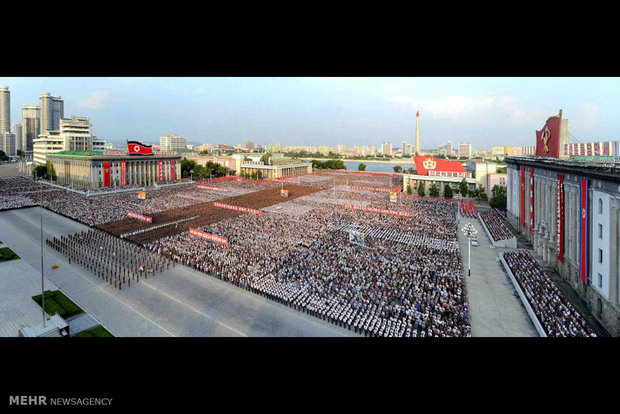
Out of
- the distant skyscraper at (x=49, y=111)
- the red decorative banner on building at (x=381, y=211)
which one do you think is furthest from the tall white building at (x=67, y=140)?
the red decorative banner on building at (x=381, y=211)

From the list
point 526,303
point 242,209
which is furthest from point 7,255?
point 526,303

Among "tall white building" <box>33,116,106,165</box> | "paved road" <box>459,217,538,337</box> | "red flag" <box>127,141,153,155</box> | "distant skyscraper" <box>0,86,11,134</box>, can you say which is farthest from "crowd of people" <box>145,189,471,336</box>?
"distant skyscraper" <box>0,86,11,134</box>

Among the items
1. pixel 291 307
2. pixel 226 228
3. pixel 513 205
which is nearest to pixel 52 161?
pixel 226 228

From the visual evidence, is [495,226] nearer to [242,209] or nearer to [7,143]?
[242,209]

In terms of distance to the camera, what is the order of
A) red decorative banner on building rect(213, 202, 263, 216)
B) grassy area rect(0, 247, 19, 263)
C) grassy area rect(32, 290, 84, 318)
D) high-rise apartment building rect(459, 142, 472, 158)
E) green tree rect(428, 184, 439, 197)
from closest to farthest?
1. grassy area rect(32, 290, 84, 318)
2. grassy area rect(0, 247, 19, 263)
3. red decorative banner on building rect(213, 202, 263, 216)
4. green tree rect(428, 184, 439, 197)
5. high-rise apartment building rect(459, 142, 472, 158)

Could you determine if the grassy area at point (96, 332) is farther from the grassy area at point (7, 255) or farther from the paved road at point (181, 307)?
the grassy area at point (7, 255)

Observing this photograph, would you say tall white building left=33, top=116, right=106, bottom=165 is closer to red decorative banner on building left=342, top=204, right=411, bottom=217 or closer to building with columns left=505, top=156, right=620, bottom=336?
red decorative banner on building left=342, top=204, right=411, bottom=217
